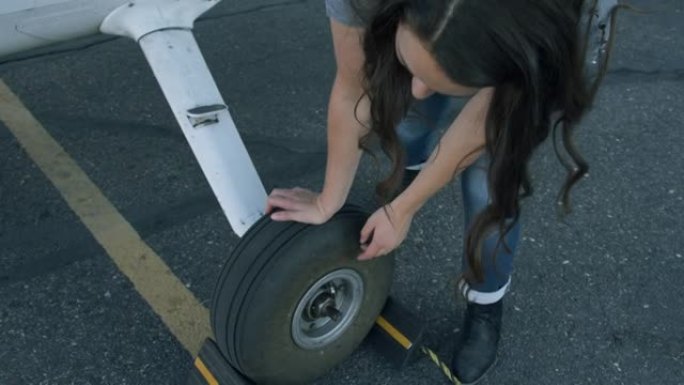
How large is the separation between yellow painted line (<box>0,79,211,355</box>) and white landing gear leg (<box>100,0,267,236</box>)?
532 millimetres

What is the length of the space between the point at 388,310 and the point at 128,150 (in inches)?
52.8

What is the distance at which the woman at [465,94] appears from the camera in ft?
3.64

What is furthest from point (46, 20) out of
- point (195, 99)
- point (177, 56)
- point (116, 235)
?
point (116, 235)

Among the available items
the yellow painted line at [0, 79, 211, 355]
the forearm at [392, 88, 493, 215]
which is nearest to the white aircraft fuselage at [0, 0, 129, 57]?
the yellow painted line at [0, 79, 211, 355]

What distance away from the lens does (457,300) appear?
2312 millimetres

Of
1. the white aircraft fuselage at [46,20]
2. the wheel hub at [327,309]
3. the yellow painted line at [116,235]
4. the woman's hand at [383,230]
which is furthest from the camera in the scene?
the yellow painted line at [116,235]

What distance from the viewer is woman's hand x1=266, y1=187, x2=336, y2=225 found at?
1.67 meters

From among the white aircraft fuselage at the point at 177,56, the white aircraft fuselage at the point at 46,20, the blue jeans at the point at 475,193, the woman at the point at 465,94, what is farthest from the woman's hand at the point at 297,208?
the white aircraft fuselage at the point at 46,20

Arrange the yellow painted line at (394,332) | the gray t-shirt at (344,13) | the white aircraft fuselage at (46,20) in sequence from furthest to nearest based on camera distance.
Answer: the yellow painted line at (394,332) < the white aircraft fuselage at (46,20) < the gray t-shirt at (344,13)

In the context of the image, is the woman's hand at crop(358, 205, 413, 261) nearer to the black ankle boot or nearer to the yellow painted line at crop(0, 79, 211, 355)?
the black ankle boot

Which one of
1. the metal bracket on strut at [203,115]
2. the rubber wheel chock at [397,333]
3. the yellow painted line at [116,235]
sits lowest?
the rubber wheel chock at [397,333]

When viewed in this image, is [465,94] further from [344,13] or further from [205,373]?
[205,373]

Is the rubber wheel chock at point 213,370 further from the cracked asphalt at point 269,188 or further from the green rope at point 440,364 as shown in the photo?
the green rope at point 440,364

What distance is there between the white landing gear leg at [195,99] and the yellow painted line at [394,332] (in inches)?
20.6
